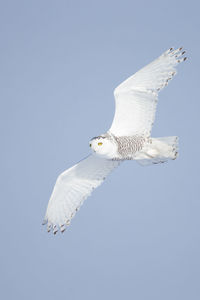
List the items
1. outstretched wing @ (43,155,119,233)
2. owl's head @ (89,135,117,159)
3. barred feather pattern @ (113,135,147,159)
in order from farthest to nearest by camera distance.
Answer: outstretched wing @ (43,155,119,233), barred feather pattern @ (113,135,147,159), owl's head @ (89,135,117,159)

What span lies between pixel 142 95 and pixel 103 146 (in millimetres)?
520

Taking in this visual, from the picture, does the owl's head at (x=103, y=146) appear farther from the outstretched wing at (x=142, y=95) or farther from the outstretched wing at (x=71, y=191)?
the outstretched wing at (x=71, y=191)

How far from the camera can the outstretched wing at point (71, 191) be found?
319 cm

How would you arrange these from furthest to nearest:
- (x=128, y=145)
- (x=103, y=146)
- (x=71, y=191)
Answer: (x=71, y=191) → (x=128, y=145) → (x=103, y=146)

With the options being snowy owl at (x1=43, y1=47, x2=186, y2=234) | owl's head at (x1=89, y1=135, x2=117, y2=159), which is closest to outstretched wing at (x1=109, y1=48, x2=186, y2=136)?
snowy owl at (x1=43, y1=47, x2=186, y2=234)

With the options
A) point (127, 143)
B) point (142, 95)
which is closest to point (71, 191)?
point (127, 143)

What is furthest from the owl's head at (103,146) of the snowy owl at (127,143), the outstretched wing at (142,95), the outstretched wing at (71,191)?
the outstretched wing at (71,191)

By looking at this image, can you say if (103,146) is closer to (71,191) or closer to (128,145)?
(128,145)

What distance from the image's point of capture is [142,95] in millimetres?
3023

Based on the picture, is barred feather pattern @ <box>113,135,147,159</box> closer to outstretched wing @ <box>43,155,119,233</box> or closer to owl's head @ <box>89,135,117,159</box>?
owl's head @ <box>89,135,117,159</box>

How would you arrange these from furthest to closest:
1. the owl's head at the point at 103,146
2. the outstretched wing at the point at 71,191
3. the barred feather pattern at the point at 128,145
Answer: the outstretched wing at the point at 71,191, the barred feather pattern at the point at 128,145, the owl's head at the point at 103,146

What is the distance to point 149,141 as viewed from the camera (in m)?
3.01

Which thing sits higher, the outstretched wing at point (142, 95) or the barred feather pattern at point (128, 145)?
the outstretched wing at point (142, 95)

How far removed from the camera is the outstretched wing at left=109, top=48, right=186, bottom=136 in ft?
9.76
